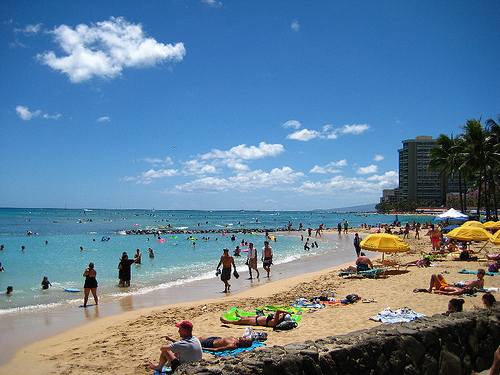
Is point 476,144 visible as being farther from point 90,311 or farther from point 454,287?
point 90,311

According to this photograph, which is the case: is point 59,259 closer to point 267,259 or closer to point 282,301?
point 267,259

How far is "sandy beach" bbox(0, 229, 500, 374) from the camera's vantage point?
638 centimetres

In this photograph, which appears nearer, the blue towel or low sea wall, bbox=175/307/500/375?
low sea wall, bbox=175/307/500/375

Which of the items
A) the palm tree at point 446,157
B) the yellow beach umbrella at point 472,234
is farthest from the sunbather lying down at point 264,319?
the palm tree at point 446,157

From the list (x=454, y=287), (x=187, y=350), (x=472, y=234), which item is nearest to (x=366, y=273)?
(x=454, y=287)

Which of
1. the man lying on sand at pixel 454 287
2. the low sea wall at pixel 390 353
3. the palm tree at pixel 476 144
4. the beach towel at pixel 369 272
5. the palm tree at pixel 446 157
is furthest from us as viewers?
the palm tree at pixel 446 157

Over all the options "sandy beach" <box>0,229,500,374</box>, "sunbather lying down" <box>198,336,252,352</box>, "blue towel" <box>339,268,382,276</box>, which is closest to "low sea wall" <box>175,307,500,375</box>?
"sunbather lying down" <box>198,336,252,352</box>

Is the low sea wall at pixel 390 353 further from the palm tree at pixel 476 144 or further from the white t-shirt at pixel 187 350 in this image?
the palm tree at pixel 476 144

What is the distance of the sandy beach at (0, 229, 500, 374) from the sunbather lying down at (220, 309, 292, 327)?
17 centimetres

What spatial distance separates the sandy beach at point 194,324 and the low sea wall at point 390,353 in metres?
2.26

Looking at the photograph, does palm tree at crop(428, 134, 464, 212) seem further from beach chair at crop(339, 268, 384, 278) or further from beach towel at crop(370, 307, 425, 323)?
beach towel at crop(370, 307, 425, 323)

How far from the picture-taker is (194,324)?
838cm

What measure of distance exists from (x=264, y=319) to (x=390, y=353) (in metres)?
3.67

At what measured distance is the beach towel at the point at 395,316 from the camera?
7477 millimetres
